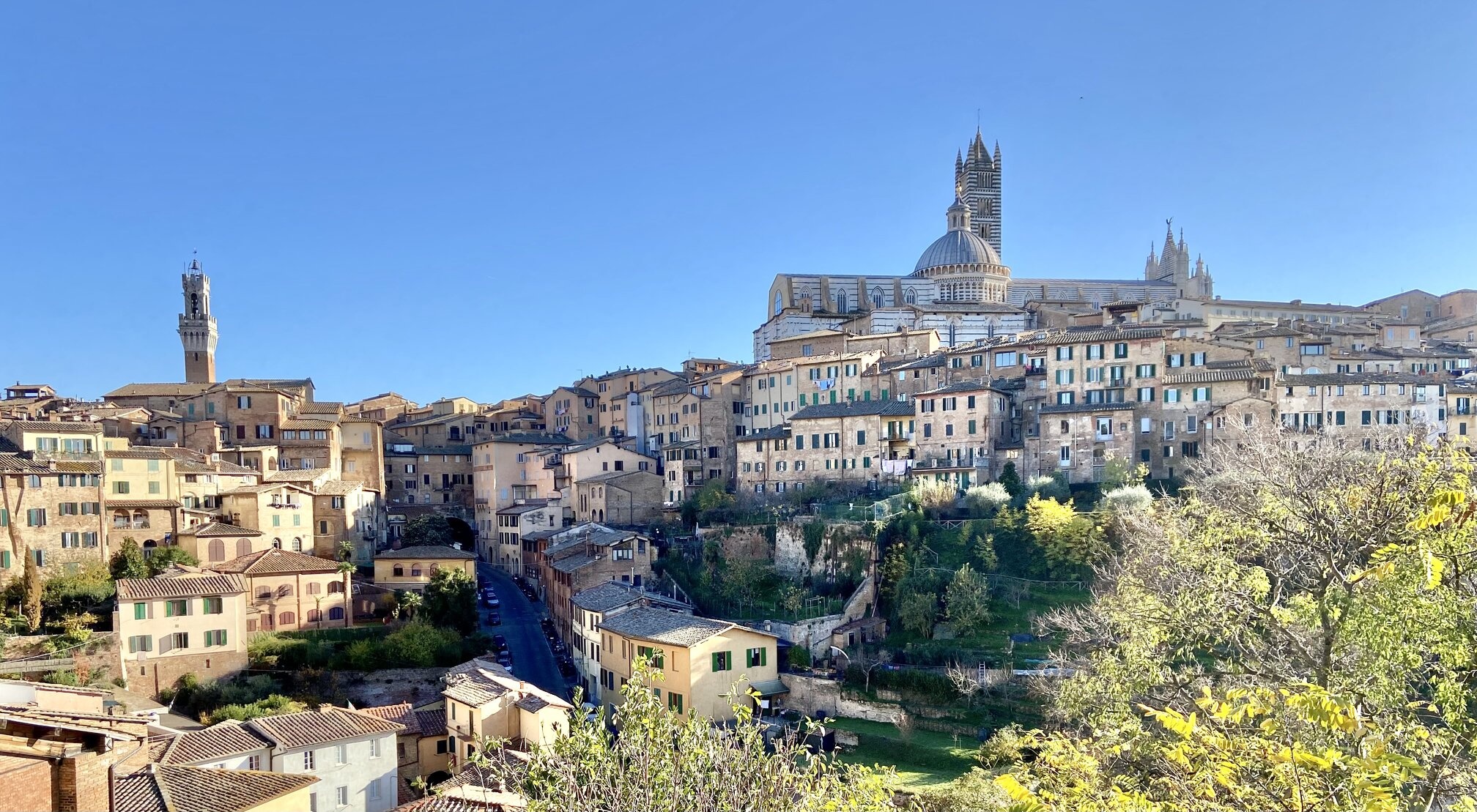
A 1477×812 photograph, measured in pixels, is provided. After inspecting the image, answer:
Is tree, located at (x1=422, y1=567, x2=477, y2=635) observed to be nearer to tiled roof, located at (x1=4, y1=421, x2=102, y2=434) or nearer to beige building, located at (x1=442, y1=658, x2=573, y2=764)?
beige building, located at (x1=442, y1=658, x2=573, y2=764)

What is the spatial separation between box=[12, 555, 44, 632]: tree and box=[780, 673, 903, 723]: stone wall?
28365 mm

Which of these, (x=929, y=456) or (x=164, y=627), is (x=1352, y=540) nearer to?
(x=929, y=456)

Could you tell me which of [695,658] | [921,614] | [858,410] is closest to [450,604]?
[695,658]

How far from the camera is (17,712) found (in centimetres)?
1223

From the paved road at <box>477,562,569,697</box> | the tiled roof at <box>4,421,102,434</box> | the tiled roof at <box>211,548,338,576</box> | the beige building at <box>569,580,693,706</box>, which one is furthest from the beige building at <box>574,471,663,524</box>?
the tiled roof at <box>4,421,102,434</box>

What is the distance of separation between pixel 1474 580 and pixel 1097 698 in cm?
846

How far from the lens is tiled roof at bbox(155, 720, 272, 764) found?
24.5 m

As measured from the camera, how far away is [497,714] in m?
30.6

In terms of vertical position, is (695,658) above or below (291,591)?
below

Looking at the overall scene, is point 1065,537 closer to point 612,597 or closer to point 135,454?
point 612,597

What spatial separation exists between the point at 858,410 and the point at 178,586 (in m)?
31.3

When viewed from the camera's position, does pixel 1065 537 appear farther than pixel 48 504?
No

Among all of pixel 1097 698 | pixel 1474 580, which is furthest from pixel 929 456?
pixel 1474 580

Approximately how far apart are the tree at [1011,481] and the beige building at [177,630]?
105 feet
